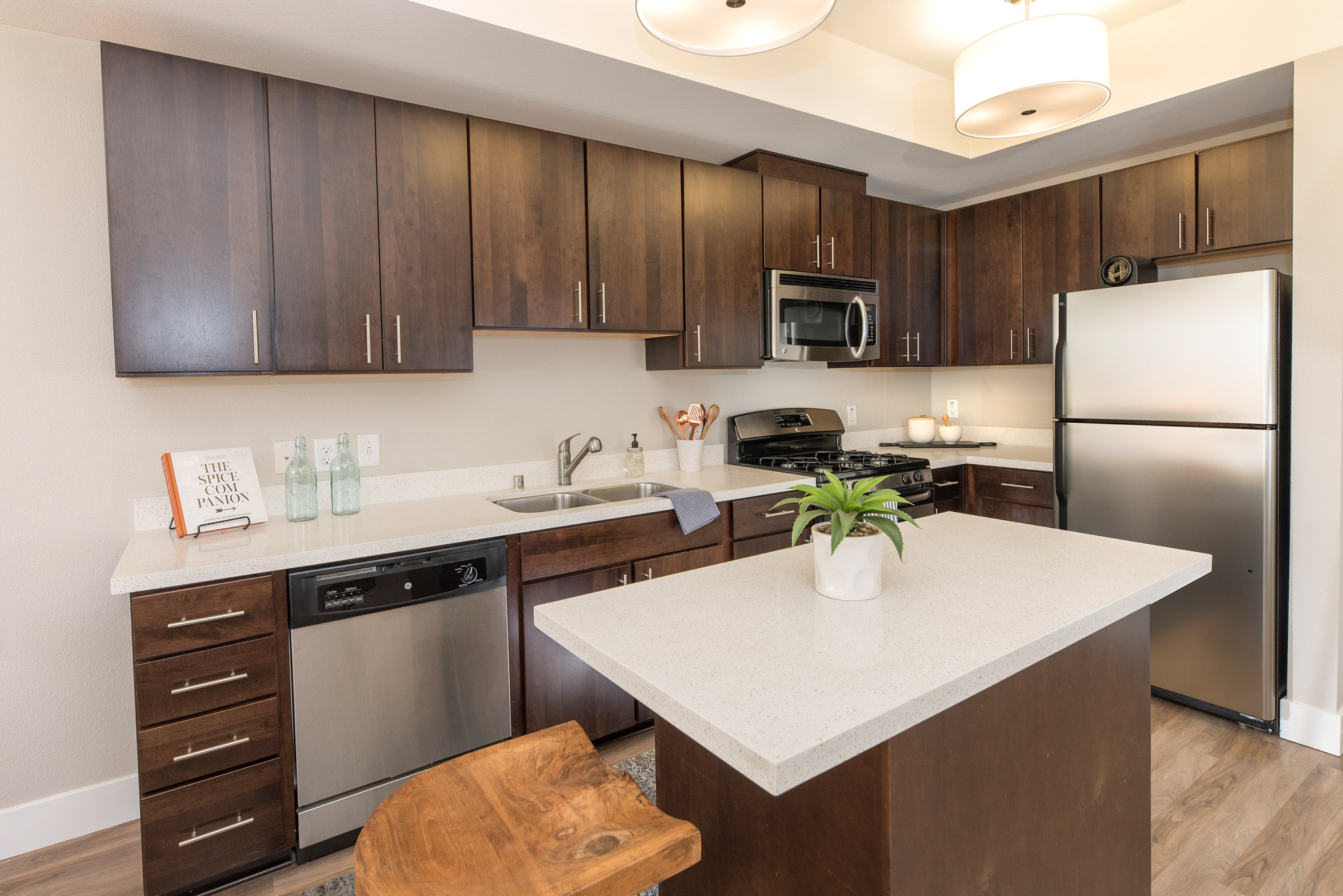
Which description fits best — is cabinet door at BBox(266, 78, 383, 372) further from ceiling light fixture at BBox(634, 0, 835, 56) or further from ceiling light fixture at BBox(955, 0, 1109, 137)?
ceiling light fixture at BBox(955, 0, 1109, 137)

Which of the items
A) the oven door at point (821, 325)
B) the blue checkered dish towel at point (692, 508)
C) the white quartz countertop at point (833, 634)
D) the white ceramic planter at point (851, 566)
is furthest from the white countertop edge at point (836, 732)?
the oven door at point (821, 325)

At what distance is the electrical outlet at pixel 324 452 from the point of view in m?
2.50

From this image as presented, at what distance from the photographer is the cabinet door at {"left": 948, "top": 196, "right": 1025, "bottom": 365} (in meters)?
Answer: 3.72

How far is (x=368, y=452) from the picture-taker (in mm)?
2596

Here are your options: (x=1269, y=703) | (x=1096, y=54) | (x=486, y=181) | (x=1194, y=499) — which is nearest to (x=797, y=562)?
(x=1096, y=54)

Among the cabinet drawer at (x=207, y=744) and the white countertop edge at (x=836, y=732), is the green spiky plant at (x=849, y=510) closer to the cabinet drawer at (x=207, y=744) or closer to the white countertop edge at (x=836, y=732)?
the white countertop edge at (x=836, y=732)

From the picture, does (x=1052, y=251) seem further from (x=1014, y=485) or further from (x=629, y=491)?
(x=629, y=491)

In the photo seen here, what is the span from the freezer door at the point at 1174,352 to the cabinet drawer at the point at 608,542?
166 cm

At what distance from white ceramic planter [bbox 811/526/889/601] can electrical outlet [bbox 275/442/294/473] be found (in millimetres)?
1901

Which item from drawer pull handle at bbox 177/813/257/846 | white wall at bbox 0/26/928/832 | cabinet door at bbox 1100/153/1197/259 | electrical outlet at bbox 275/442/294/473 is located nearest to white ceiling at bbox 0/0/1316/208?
cabinet door at bbox 1100/153/1197/259

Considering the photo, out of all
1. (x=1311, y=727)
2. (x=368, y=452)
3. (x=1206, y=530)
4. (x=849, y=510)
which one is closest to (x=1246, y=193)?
(x=1206, y=530)

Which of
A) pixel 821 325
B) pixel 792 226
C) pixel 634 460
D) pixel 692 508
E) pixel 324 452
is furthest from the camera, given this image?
pixel 821 325

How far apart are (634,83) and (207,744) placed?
2.35 metres

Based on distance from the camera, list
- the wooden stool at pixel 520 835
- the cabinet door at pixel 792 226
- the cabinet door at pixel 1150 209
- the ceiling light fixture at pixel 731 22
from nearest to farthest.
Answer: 1. the wooden stool at pixel 520 835
2. the ceiling light fixture at pixel 731 22
3. the cabinet door at pixel 1150 209
4. the cabinet door at pixel 792 226
